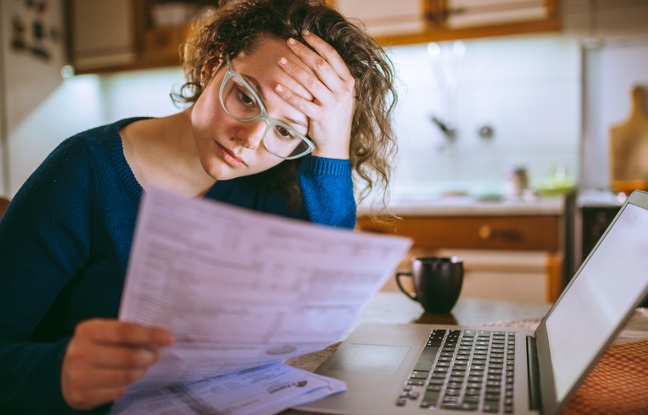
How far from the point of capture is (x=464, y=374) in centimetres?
64

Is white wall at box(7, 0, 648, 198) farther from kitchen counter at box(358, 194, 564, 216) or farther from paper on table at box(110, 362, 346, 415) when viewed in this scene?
paper on table at box(110, 362, 346, 415)

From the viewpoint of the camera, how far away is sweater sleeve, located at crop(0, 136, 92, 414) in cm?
55

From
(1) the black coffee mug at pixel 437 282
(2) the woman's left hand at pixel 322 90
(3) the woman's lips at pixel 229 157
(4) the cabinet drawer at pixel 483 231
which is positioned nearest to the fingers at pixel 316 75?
(2) the woman's left hand at pixel 322 90

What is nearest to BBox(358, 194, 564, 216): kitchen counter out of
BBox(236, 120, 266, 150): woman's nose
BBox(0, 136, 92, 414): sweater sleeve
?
BBox(236, 120, 266, 150): woman's nose

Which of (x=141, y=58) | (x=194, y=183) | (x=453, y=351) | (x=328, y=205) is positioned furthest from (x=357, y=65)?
(x=141, y=58)

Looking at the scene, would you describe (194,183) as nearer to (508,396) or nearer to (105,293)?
(105,293)

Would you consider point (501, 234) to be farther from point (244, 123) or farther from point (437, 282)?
point (244, 123)

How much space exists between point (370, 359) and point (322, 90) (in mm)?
431

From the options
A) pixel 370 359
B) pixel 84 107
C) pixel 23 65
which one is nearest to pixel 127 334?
pixel 370 359

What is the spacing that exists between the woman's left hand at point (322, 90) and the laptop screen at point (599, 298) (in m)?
0.45

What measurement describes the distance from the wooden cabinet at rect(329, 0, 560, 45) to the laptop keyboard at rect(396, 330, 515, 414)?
6.04 ft

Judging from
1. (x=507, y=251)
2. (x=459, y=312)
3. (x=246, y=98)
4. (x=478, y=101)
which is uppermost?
(x=478, y=101)

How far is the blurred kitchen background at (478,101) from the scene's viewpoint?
2314 millimetres

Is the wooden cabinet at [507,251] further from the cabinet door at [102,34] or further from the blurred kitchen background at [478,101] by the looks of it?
the cabinet door at [102,34]
